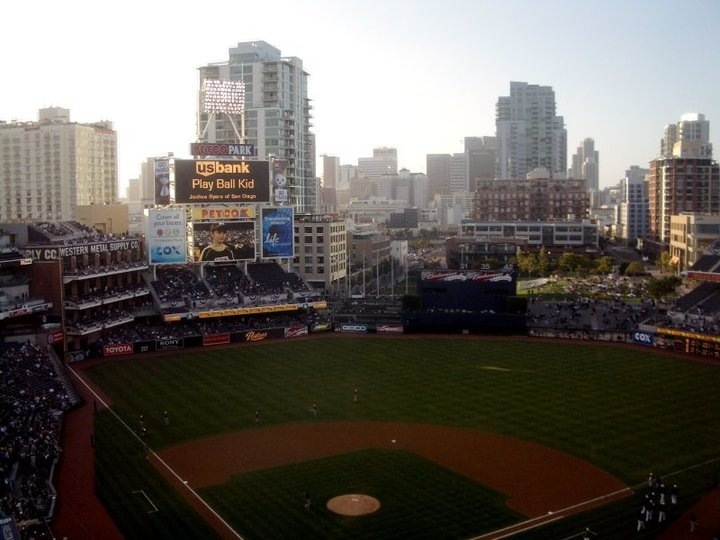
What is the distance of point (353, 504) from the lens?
1071 inches

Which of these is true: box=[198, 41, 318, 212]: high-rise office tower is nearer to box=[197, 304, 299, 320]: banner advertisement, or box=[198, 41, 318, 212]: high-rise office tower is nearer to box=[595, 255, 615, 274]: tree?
box=[595, 255, 615, 274]: tree

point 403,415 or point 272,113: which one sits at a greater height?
point 272,113

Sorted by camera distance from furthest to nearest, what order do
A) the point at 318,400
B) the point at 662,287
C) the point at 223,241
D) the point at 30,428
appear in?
the point at 662,287 < the point at 223,241 < the point at 318,400 < the point at 30,428

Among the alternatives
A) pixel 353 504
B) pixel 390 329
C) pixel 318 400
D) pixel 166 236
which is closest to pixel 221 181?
pixel 166 236

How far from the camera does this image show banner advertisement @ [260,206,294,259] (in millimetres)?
70688

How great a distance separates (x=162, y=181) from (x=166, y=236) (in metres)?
4.85

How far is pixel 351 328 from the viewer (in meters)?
67.9

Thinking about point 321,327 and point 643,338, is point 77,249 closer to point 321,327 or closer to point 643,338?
point 321,327

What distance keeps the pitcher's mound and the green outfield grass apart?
553mm

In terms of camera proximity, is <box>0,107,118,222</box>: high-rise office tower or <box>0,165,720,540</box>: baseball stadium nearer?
<box>0,165,720,540</box>: baseball stadium

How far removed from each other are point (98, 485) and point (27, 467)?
294 cm

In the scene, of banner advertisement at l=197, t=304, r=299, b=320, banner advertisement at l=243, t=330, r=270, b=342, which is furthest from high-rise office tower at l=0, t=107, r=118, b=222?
banner advertisement at l=243, t=330, r=270, b=342

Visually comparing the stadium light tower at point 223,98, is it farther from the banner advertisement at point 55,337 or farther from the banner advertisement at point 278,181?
the banner advertisement at point 55,337

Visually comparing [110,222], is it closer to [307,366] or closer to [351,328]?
[351,328]
